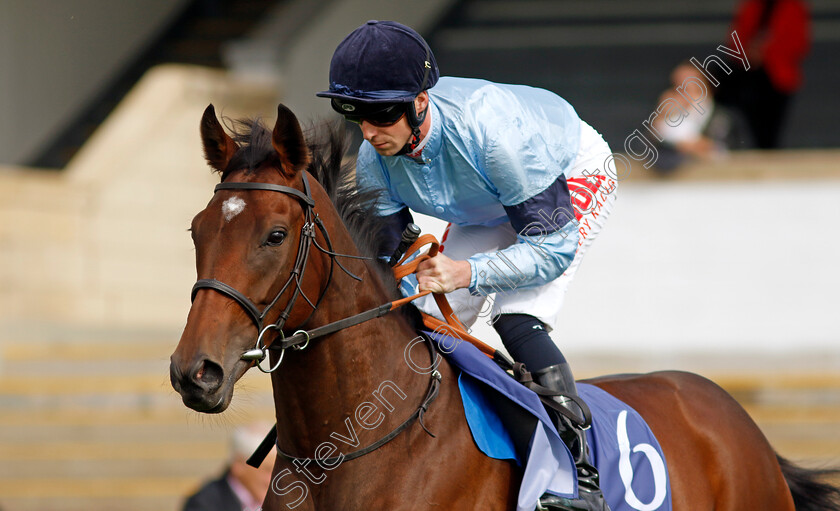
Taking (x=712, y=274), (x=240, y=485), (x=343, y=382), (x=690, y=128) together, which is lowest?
(x=240, y=485)

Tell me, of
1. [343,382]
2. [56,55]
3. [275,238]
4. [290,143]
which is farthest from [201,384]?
[56,55]

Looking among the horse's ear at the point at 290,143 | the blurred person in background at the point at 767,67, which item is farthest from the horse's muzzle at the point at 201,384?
the blurred person in background at the point at 767,67

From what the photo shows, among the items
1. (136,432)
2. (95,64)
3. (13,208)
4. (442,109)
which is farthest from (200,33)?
(442,109)

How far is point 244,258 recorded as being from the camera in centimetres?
288

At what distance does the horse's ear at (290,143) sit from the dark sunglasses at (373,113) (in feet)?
1.01

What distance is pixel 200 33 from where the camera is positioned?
15.8 metres

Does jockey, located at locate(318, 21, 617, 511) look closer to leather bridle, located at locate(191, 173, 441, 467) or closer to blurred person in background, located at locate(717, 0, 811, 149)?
leather bridle, located at locate(191, 173, 441, 467)

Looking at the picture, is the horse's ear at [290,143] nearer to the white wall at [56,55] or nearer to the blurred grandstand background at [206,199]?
the blurred grandstand background at [206,199]

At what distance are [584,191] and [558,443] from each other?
99 cm

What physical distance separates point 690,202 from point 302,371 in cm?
708

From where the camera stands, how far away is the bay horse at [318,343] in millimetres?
2854

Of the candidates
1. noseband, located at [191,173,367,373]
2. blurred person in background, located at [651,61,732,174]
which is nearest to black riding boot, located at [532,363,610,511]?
noseband, located at [191,173,367,373]

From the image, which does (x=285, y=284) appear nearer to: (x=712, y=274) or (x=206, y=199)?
(x=712, y=274)

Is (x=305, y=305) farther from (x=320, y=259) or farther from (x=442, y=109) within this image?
(x=442, y=109)
